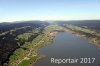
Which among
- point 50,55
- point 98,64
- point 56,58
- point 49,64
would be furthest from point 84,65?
point 50,55

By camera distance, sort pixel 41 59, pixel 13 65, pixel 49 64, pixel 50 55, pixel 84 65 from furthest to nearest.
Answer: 1. pixel 50 55
2. pixel 41 59
3. pixel 13 65
4. pixel 49 64
5. pixel 84 65

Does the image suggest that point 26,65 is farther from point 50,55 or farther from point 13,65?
point 50,55

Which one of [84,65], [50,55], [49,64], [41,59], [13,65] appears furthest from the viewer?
[50,55]

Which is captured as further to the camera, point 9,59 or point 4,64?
point 9,59

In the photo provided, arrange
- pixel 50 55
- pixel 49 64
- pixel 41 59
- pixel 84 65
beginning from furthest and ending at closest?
→ pixel 50 55, pixel 41 59, pixel 49 64, pixel 84 65

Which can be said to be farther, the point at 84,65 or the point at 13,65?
the point at 13,65

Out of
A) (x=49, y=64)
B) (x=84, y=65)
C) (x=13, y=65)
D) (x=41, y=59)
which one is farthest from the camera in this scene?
(x=41, y=59)

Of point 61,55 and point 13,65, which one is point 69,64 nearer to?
point 61,55

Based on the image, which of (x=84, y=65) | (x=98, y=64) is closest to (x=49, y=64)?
(x=84, y=65)

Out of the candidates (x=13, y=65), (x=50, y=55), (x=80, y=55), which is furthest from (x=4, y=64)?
(x=80, y=55)
